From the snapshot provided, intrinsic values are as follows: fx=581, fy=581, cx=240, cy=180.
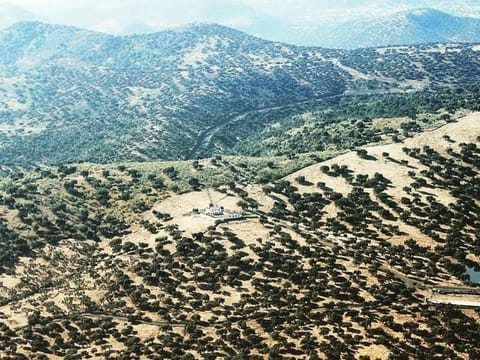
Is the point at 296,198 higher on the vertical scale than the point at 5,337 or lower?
higher

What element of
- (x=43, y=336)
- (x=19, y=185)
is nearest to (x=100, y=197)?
(x=19, y=185)

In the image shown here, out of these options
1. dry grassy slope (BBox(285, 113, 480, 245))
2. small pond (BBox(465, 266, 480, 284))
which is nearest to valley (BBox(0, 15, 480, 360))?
small pond (BBox(465, 266, 480, 284))

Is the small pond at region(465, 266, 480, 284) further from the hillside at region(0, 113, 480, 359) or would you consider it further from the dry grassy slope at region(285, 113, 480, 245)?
the dry grassy slope at region(285, 113, 480, 245)

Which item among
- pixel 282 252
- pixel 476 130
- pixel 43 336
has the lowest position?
pixel 43 336

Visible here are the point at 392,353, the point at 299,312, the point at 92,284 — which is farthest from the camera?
the point at 92,284

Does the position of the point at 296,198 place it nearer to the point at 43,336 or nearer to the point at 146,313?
the point at 146,313

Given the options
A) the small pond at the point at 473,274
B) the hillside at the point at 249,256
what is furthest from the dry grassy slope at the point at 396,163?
the small pond at the point at 473,274

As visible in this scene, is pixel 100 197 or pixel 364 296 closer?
pixel 364 296
